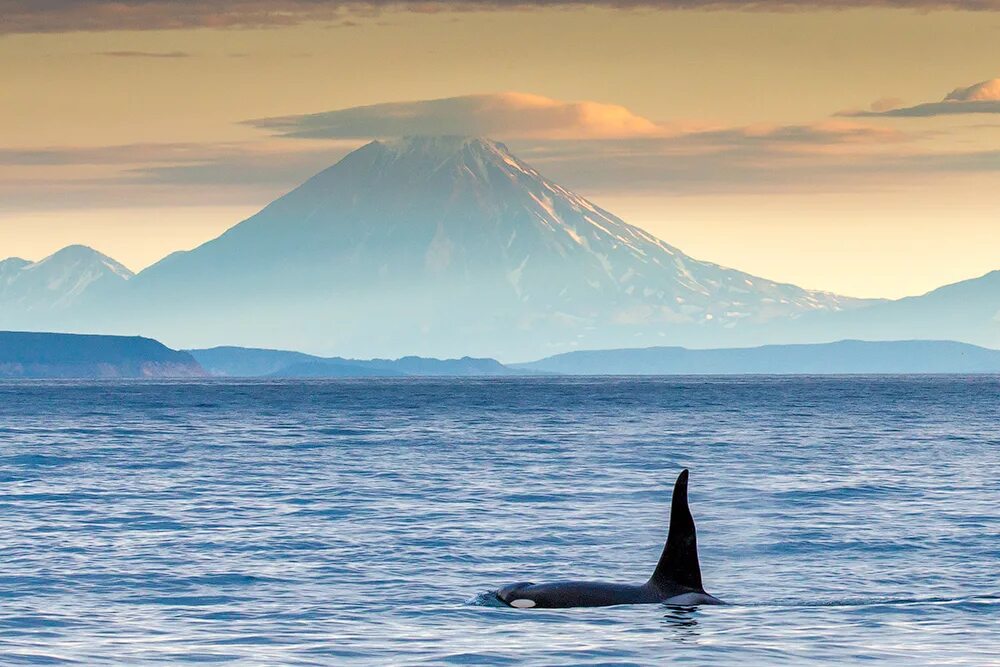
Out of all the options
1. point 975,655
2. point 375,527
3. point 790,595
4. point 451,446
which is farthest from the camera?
point 451,446

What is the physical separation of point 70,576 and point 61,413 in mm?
115369

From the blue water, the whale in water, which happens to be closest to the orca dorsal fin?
the whale in water

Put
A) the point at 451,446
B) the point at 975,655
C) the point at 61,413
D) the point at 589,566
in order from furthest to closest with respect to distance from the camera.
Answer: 1. the point at 61,413
2. the point at 451,446
3. the point at 589,566
4. the point at 975,655

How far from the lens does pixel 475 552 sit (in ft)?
109

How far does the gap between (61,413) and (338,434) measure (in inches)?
2043

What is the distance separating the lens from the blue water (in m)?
22.2

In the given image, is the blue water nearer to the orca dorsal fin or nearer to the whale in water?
the whale in water

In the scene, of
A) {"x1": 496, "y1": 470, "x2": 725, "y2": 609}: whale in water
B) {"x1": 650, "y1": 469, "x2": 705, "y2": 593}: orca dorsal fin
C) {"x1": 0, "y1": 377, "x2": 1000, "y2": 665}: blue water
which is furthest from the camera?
{"x1": 650, "y1": 469, "x2": 705, "y2": 593}: orca dorsal fin

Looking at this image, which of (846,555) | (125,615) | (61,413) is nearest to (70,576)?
(125,615)

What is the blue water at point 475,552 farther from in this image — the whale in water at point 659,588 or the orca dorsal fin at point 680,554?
the orca dorsal fin at point 680,554

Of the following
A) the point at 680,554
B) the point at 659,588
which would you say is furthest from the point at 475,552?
the point at 680,554

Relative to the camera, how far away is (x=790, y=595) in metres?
28.1

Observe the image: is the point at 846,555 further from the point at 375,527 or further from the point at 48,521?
the point at 48,521

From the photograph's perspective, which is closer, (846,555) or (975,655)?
(975,655)
